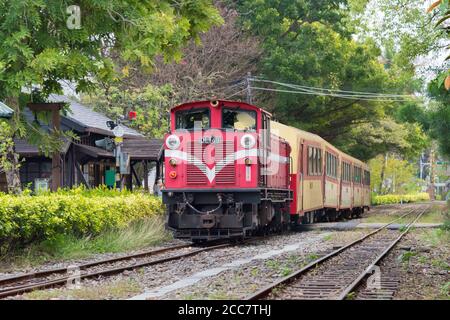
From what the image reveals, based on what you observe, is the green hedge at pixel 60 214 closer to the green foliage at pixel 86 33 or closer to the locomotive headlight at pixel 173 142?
the locomotive headlight at pixel 173 142

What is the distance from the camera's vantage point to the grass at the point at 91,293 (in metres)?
10.4

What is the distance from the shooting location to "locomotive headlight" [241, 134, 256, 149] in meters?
18.7

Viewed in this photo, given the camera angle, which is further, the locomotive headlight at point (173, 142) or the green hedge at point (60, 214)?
the locomotive headlight at point (173, 142)

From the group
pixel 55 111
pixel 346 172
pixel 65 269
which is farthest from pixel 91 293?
pixel 346 172

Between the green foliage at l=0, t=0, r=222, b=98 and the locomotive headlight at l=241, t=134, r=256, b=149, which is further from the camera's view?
the locomotive headlight at l=241, t=134, r=256, b=149

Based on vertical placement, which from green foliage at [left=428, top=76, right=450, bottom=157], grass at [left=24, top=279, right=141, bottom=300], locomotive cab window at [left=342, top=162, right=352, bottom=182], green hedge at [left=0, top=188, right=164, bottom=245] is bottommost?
grass at [left=24, top=279, right=141, bottom=300]

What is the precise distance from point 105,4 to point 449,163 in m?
16.8

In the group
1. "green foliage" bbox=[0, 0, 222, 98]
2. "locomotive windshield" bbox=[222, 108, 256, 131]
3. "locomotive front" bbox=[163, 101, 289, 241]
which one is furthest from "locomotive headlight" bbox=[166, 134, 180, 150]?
"green foliage" bbox=[0, 0, 222, 98]

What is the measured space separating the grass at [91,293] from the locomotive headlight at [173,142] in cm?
756

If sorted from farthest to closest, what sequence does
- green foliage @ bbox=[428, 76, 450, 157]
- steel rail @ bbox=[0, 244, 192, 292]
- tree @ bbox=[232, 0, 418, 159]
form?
1. tree @ bbox=[232, 0, 418, 159]
2. green foliage @ bbox=[428, 76, 450, 157]
3. steel rail @ bbox=[0, 244, 192, 292]

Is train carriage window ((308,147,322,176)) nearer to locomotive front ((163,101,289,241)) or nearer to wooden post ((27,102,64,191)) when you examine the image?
locomotive front ((163,101,289,241))

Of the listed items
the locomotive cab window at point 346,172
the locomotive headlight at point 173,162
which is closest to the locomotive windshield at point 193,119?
the locomotive headlight at point 173,162

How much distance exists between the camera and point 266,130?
19812 mm
